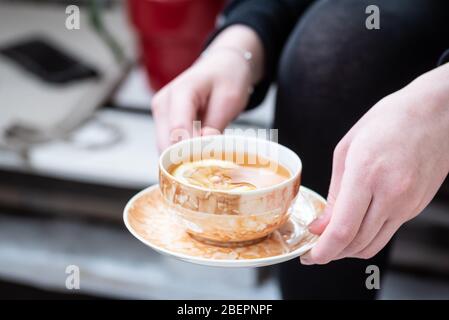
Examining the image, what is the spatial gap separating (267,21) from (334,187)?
329 mm

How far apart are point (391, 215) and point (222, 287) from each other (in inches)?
24.1

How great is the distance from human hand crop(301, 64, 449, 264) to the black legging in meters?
0.16

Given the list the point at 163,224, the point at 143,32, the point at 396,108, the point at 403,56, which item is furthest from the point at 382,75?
the point at 143,32

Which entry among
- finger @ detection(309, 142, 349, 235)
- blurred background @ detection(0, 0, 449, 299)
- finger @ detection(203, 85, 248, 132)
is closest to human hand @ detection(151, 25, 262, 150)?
finger @ detection(203, 85, 248, 132)

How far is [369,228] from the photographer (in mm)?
482

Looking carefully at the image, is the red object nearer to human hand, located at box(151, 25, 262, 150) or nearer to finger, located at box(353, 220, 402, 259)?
human hand, located at box(151, 25, 262, 150)

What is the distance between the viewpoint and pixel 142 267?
43.6 inches

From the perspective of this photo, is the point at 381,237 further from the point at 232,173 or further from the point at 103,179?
the point at 103,179

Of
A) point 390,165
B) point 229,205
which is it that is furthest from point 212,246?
point 390,165

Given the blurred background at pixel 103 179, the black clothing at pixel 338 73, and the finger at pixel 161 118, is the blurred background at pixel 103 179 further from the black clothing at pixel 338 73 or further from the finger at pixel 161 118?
the finger at pixel 161 118

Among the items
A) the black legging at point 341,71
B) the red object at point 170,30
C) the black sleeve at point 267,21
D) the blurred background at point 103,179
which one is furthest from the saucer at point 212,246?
→ the red object at point 170,30

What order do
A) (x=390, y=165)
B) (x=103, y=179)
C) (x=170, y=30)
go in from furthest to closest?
(x=170, y=30) < (x=103, y=179) < (x=390, y=165)

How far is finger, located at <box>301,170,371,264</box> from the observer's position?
465 millimetres
